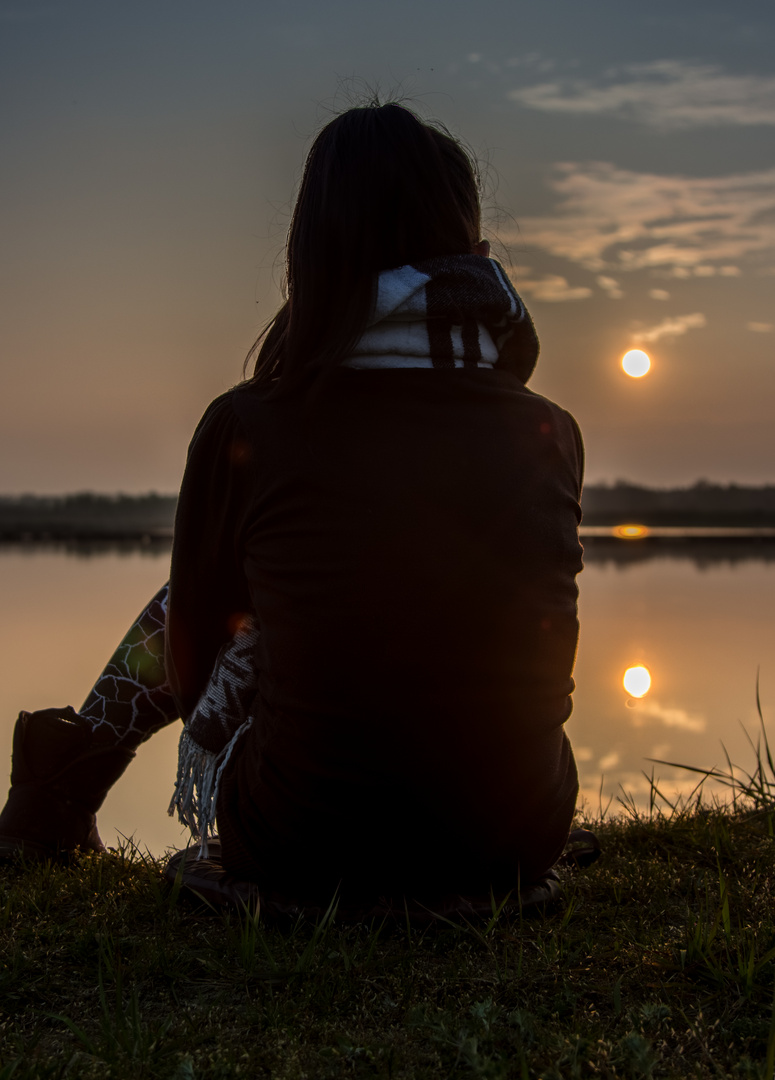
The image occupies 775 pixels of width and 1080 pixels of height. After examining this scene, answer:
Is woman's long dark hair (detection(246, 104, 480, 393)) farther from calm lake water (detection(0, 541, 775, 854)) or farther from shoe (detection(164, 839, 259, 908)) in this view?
calm lake water (detection(0, 541, 775, 854))

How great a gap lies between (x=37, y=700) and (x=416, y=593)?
4.03 metres

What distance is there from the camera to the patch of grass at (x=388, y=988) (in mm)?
1031

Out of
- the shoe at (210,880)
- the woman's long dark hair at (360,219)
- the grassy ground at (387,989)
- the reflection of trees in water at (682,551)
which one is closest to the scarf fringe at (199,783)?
the shoe at (210,880)

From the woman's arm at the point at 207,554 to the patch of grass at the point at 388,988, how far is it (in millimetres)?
411

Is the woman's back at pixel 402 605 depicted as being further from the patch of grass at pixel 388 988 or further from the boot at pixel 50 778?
the boot at pixel 50 778

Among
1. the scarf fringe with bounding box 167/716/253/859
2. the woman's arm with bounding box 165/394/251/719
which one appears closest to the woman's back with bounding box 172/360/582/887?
the woman's arm with bounding box 165/394/251/719

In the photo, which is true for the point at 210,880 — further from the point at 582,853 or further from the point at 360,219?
the point at 360,219

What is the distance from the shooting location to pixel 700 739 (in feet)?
13.5

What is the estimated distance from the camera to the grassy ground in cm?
103

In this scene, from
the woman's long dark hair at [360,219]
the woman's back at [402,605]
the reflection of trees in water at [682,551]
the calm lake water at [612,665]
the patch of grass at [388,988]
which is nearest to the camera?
the patch of grass at [388,988]

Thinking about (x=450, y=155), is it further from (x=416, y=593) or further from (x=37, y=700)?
(x=37, y=700)

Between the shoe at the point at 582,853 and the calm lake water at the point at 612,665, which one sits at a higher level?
the shoe at the point at 582,853

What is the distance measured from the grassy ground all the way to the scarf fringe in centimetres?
14

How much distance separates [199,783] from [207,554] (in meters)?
0.40
